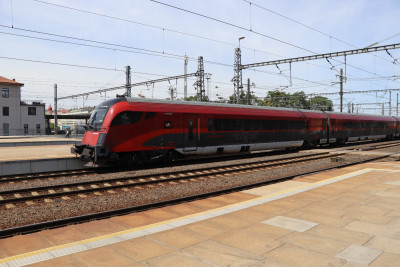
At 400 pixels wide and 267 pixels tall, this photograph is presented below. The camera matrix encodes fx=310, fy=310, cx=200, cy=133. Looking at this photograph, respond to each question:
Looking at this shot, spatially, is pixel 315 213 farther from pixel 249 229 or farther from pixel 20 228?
pixel 20 228

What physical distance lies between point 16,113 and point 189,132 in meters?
49.9

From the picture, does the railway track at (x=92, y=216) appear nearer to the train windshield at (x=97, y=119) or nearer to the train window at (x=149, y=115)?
the train window at (x=149, y=115)

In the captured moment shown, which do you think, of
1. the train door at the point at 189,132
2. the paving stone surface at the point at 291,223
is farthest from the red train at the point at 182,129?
the paving stone surface at the point at 291,223

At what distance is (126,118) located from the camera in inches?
514

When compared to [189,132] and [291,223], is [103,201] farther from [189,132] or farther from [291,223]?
[189,132]

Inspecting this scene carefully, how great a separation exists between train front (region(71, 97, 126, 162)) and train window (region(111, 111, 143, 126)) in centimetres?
29

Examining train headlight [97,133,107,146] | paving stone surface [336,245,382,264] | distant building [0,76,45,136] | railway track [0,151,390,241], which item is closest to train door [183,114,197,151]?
train headlight [97,133,107,146]

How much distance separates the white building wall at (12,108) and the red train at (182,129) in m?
47.9

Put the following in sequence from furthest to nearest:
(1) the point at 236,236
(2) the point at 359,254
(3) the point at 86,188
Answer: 1. (3) the point at 86,188
2. (1) the point at 236,236
3. (2) the point at 359,254

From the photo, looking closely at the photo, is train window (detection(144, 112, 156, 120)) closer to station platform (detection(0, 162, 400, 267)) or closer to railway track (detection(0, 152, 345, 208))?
railway track (detection(0, 152, 345, 208))

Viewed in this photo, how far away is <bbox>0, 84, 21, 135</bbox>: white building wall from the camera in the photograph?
52.8 meters

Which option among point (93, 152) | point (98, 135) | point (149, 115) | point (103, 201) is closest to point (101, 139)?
point (98, 135)

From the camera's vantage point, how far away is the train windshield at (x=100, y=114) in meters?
13.0

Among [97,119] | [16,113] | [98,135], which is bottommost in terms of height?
[98,135]
